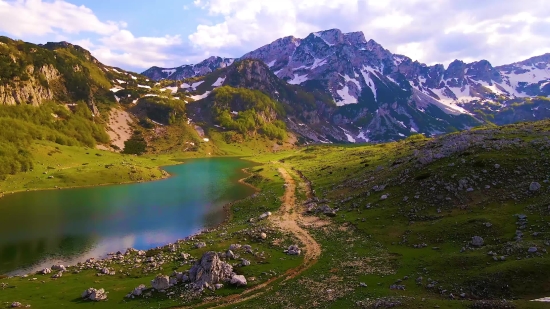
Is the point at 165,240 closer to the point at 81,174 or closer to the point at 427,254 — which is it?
the point at 427,254

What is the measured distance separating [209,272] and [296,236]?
23.4 metres

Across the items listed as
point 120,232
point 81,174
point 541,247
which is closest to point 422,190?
point 541,247

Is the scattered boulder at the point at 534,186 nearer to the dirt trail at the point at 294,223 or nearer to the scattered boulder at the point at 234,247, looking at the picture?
the dirt trail at the point at 294,223

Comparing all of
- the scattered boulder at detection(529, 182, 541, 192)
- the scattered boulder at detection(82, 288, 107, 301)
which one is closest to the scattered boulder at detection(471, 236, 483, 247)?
the scattered boulder at detection(529, 182, 541, 192)

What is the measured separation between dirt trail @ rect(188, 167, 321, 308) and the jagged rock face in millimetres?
3466

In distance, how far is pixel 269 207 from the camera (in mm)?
90625

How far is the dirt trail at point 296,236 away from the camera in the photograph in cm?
3762

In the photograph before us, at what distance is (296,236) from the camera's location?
200 feet

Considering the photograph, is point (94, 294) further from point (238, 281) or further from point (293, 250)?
point (293, 250)

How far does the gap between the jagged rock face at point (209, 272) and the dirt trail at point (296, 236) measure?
3.47 meters

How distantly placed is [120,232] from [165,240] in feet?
45.0

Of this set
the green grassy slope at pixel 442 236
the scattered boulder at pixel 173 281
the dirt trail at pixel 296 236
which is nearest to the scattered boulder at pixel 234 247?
the dirt trail at pixel 296 236

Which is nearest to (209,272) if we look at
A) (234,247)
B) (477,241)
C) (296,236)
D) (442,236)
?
(234,247)

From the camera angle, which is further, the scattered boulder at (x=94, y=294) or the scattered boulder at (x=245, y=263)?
the scattered boulder at (x=245, y=263)
